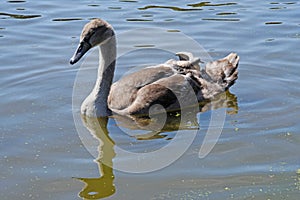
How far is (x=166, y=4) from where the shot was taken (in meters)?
13.4

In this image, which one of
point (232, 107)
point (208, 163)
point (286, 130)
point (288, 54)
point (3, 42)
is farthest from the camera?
point (3, 42)

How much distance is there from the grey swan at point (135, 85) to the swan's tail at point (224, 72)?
0.15 metres

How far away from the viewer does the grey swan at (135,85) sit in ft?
26.9

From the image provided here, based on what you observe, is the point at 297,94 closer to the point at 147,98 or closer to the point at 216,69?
the point at 216,69

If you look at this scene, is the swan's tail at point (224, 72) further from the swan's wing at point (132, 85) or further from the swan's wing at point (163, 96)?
the swan's wing at point (132, 85)

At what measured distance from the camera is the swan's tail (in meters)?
9.05

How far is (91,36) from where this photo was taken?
8109 millimetres

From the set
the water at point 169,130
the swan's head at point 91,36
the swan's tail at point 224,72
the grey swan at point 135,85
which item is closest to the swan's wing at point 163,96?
the grey swan at point 135,85

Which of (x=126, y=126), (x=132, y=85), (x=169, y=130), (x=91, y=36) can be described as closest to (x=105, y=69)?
(x=132, y=85)

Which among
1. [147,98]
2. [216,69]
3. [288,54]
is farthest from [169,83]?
[288,54]

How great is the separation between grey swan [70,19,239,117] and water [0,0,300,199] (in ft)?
1.17

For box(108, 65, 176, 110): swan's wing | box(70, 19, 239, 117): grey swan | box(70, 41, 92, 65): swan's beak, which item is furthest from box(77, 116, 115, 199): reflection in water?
box(70, 41, 92, 65): swan's beak

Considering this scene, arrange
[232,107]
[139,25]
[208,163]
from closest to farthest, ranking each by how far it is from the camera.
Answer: [208,163] → [232,107] → [139,25]

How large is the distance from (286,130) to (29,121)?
10.3 feet
